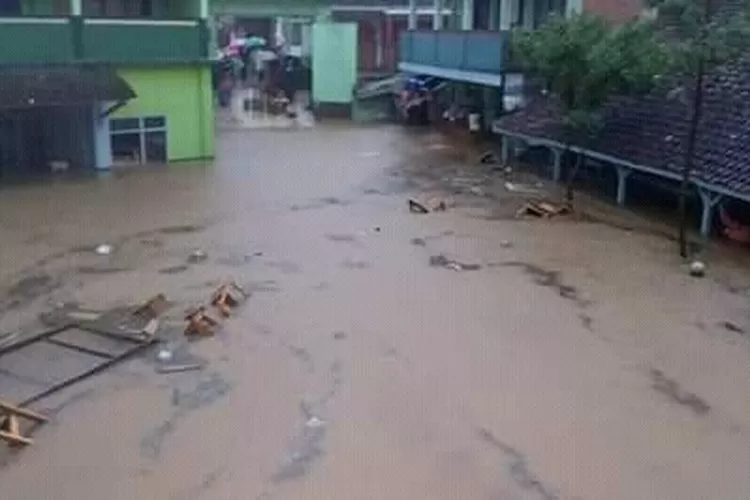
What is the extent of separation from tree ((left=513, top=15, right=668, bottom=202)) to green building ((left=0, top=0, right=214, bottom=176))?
9.08 meters

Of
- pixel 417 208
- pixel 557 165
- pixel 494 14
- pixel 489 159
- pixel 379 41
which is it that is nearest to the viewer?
pixel 417 208

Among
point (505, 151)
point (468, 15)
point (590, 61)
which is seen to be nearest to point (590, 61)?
point (590, 61)

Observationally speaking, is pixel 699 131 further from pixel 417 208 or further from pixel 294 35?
pixel 294 35

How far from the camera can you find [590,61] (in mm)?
18734

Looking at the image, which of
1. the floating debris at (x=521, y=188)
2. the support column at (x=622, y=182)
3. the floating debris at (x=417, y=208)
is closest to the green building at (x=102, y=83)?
the floating debris at (x=417, y=208)

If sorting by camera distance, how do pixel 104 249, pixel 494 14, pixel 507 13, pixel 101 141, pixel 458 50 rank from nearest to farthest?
pixel 104 249, pixel 101 141, pixel 458 50, pixel 507 13, pixel 494 14

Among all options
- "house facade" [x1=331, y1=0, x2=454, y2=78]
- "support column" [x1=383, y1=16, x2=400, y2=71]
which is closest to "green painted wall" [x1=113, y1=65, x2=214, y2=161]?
"house facade" [x1=331, y1=0, x2=454, y2=78]

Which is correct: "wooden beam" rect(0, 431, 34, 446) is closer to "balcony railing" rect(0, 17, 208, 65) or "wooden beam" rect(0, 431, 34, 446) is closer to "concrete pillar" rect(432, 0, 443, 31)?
"balcony railing" rect(0, 17, 208, 65)

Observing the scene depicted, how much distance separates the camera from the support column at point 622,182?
19.7 m

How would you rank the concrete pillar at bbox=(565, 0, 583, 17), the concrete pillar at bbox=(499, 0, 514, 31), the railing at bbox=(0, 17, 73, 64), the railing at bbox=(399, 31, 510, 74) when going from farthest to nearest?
the concrete pillar at bbox=(499, 0, 514, 31) → the railing at bbox=(399, 31, 510, 74) → the concrete pillar at bbox=(565, 0, 583, 17) → the railing at bbox=(0, 17, 73, 64)

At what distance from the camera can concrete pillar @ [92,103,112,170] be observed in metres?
23.2

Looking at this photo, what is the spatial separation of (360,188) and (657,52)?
7.34m

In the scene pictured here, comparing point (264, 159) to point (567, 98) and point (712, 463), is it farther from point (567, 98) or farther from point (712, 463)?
point (712, 463)

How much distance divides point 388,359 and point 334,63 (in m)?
26.1
